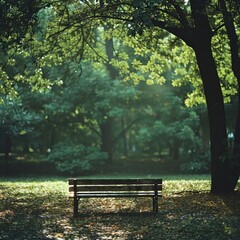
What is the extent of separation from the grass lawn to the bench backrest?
0.61 metres

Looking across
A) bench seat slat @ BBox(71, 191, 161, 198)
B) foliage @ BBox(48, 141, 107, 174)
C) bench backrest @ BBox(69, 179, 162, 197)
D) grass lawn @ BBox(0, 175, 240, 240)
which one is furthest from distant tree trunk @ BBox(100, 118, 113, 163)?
bench seat slat @ BBox(71, 191, 161, 198)

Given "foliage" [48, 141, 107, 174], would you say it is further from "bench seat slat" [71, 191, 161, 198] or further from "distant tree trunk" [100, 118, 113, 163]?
"bench seat slat" [71, 191, 161, 198]

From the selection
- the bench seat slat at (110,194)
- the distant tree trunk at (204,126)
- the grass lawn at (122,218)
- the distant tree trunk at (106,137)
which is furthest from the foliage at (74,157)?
the bench seat slat at (110,194)

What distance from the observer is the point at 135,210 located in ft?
36.4

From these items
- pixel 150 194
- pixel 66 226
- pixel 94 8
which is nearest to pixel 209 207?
pixel 150 194

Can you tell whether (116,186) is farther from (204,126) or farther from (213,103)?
(204,126)

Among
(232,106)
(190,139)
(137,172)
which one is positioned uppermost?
(232,106)

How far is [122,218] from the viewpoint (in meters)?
10.0

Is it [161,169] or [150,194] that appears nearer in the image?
[150,194]

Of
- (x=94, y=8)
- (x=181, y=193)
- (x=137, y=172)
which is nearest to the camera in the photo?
(x=181, y=193)

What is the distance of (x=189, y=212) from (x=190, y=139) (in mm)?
22535

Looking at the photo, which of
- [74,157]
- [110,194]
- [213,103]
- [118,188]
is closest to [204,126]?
[74,157]

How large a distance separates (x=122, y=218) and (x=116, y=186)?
908 mm

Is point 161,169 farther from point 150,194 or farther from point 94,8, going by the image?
point 150,194
